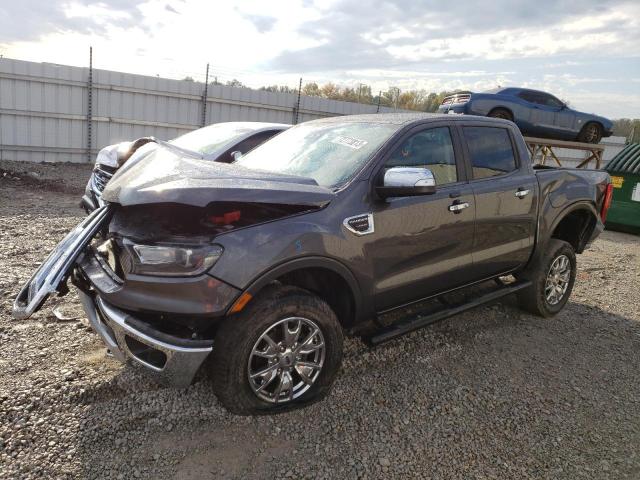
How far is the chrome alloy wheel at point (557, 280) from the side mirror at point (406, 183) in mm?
2362

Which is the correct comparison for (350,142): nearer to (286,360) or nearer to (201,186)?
(201,186)

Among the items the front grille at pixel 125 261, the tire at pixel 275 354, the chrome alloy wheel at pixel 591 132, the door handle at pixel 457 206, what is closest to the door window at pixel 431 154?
the door handle at pixel 457 206

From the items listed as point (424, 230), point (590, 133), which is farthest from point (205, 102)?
point (424, 230)

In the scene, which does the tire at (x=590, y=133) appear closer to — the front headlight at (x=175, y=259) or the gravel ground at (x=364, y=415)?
the gravel ground at (x=364, y=415)

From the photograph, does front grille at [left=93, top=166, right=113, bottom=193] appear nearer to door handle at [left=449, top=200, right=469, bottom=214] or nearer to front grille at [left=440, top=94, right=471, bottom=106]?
door handle at [left=449, top=200, right=469, bottom=214]

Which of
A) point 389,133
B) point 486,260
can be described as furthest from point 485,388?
point 389,133

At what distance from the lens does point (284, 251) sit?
8.89 ft

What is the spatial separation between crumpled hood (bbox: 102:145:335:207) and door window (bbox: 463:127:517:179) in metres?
1.61

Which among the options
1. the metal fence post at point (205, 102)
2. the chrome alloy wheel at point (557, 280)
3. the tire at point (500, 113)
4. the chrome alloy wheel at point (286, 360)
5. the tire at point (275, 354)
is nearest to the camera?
the tire at point (275, 354)

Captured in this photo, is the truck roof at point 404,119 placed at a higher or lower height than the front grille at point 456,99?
lower

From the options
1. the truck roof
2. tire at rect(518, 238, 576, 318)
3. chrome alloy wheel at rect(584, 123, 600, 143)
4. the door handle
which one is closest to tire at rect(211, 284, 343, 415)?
the door handle

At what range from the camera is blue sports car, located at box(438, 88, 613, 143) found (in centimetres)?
1041

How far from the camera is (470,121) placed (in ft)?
13.3

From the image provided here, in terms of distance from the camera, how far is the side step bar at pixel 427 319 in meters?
3.29
